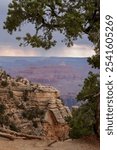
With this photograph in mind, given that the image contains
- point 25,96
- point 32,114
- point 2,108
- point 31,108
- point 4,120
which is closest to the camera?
point 4,120

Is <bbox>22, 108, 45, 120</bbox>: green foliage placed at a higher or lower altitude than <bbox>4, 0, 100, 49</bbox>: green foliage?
lower

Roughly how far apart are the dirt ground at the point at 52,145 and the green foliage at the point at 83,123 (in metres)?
0.36

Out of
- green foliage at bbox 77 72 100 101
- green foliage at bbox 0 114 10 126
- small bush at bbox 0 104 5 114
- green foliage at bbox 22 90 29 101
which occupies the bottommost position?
green foliage at bbox 0 114 10 126

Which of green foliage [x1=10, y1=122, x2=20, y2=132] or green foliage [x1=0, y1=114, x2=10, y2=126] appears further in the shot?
green foliage [x1=0, y1=114, x2=10, y2=126]

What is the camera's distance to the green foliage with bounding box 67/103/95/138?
68.1ft

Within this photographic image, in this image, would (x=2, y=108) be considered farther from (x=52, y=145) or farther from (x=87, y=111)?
(x=52, y=145)

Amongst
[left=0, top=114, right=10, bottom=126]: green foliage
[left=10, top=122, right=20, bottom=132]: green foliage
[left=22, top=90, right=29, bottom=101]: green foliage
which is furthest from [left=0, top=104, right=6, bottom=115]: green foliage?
[left=22, top=90, right=29, bottom=101]: green foliage

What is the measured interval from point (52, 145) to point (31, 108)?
137 ft

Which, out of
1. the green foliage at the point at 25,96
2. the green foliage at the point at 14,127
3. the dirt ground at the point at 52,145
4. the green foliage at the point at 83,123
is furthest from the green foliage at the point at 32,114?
the dirt ground at the point at 52,145

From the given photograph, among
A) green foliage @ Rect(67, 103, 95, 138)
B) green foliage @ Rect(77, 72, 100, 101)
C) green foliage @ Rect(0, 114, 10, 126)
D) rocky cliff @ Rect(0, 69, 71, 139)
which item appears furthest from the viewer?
rocky cliff @ Rect(0, 69, 71, 139)

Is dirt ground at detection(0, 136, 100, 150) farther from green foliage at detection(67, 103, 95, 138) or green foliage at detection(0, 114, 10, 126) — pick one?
green foliage at detection(0, 114, 10, 126)

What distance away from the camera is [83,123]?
20.8 meters

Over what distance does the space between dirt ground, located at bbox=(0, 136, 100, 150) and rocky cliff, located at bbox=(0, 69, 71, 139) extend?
104 ft

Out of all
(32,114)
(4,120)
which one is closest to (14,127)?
(4,120)
